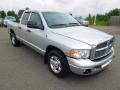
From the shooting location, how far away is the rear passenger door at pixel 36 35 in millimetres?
4262

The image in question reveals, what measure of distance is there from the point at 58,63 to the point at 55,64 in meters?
0.14

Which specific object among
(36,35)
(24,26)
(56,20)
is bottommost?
(36,35)

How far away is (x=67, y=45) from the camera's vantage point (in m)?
3.33

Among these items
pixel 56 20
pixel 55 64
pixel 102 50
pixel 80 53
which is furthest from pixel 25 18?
pixel 102 50

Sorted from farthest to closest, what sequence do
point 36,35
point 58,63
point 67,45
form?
point 36,35, point 58,63, point 67,45

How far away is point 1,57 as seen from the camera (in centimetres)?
549

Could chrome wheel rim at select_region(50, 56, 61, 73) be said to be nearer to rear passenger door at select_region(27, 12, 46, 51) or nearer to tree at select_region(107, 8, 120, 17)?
rear passenger door at select_region(27, 12, 46, 51)

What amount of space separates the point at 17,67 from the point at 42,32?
1.40 metres

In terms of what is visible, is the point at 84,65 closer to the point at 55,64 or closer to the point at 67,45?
the point at 67,45

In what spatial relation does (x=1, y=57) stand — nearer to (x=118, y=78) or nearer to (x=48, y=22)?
(x=48, y=22)

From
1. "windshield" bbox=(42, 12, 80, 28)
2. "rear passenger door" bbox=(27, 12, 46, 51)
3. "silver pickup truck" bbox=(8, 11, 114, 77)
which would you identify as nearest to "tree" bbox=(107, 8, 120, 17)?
"windshield" bbox=(42, 12, 80, 28)

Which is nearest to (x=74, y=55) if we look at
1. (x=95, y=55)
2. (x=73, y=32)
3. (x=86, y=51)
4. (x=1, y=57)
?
(x=86, y=51)

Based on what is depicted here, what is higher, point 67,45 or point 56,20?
point 56,20

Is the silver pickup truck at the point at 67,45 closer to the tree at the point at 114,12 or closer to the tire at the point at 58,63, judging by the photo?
the tire at the point at 58,63
